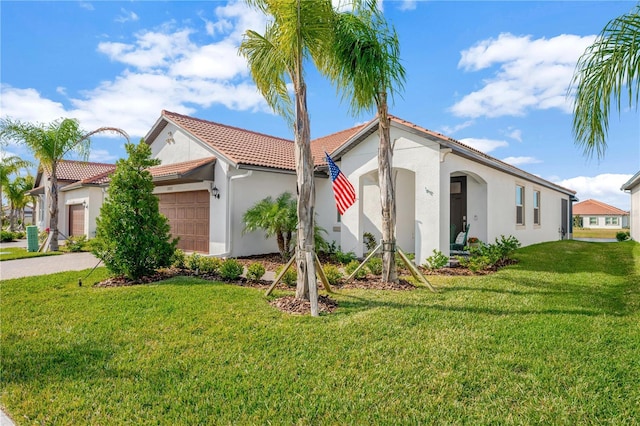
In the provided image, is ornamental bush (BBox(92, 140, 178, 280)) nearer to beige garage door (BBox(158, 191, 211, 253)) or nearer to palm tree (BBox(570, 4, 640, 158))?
beige garage door (BBox(158, 191, 211, 253))

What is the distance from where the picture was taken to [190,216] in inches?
592

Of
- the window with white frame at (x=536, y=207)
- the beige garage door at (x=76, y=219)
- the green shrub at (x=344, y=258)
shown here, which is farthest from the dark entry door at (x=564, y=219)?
the beige garage door at (x=76, y=219)

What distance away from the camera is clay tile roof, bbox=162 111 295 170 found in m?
13.6

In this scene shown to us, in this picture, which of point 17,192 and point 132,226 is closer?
point 132,226

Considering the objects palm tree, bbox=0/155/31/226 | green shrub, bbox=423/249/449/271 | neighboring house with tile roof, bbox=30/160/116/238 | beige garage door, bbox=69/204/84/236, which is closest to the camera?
green shrub, bbox=423/249/449/271

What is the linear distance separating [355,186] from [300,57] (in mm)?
6591

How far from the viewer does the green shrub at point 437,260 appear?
409 inches

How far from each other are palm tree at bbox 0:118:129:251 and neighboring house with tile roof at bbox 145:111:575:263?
328 cm

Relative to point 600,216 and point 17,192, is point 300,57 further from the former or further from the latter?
point 600,216

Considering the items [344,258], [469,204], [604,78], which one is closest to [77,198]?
[344,258]

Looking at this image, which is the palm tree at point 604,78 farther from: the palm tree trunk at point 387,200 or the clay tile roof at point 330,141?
the clay tile roof at point 330,141

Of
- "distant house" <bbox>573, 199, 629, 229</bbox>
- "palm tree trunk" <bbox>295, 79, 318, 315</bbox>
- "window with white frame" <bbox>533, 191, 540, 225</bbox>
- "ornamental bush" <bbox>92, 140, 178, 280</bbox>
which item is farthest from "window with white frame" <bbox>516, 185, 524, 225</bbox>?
"distant house" <bbox>573, 199, 629, 229</bbox>

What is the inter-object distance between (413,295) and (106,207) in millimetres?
Result: 7937

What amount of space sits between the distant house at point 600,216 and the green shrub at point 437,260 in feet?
171
